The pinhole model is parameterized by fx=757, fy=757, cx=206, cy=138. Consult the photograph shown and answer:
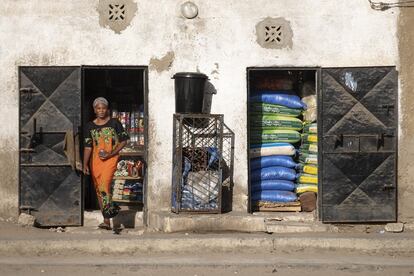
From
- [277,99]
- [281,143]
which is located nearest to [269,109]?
[277,99]

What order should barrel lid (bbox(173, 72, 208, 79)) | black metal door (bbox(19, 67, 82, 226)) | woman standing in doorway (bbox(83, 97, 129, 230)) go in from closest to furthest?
1. woman standing in doorway (bbox(83, 97, 129, 230))
2. barrel lid (bbox(173, 72, 208, 79))
3. black metal door (bbox(19, 67, 82, 226))

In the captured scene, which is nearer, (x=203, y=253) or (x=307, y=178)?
(x=203, y=253)

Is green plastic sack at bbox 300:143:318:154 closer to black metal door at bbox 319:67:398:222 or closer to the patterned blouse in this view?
black metal door at bbox 319:67:398:222

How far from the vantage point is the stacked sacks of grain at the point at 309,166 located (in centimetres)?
1055

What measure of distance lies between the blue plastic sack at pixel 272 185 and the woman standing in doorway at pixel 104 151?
2073 mm

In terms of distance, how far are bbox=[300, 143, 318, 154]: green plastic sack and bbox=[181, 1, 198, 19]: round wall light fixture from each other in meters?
2.45

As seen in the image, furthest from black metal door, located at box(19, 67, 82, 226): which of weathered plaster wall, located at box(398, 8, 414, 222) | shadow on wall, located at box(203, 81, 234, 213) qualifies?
weathered plaster wall, located at box(398, 8, 414, 222)

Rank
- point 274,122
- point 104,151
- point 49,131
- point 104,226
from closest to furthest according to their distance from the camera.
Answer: point 104,151 → point 104,226 → point 49,131 → point 274,122

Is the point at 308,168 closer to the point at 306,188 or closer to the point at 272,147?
the point at 306,188

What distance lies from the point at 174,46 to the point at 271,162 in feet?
7.07

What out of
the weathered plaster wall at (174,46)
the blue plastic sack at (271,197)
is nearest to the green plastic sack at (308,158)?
the blue plastic sack at (271,197)

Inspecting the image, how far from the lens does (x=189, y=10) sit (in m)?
9.98

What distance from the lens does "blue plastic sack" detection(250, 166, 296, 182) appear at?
10.6 meters

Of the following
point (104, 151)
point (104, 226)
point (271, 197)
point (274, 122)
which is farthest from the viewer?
point (274, 122)
